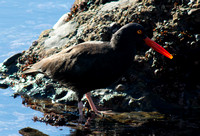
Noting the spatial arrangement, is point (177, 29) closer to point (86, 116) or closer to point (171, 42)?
point (171, 42)

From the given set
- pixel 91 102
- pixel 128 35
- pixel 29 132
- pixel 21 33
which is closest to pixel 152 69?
pixel 128 35

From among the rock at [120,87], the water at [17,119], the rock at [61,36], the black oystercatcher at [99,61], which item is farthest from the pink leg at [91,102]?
the rock at [61,36]

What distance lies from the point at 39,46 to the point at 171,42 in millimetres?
4528

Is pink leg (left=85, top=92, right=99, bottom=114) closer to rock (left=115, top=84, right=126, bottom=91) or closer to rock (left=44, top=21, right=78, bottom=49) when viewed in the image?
rock (left=115, top=84, right=126, bottom=91)

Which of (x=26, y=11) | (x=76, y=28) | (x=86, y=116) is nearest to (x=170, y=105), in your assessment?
(x=86, y=116)

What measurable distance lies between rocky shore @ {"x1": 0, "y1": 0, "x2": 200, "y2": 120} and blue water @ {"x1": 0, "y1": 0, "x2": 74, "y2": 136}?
2.98 feet

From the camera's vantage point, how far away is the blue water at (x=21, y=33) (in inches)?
259

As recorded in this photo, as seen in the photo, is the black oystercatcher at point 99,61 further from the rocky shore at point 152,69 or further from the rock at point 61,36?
the rock at point 61,36

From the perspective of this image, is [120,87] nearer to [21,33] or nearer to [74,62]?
[74,62]

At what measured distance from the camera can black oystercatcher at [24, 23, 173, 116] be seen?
20.7 feet

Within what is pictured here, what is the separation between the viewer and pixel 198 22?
7.57 meters

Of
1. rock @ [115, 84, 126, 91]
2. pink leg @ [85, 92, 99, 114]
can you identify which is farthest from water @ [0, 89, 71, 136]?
rock @ [115, 84, 126, 91]

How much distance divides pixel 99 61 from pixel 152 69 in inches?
73.0

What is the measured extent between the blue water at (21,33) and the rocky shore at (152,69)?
910 millimetres
